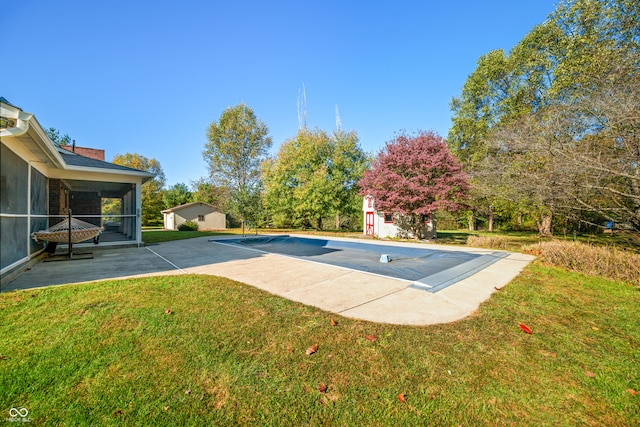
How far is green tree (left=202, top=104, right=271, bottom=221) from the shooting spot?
27.8m

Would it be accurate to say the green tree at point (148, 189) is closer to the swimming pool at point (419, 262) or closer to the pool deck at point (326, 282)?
the swimming pool at point (419, 262)

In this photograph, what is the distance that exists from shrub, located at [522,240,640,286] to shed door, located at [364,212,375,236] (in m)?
10.8

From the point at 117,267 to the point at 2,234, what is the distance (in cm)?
192

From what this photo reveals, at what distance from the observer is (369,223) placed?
59.3 ft

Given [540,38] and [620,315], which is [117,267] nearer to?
[620,315]

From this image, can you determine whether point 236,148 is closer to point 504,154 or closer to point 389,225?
point 389,225

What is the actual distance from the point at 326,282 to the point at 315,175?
1748 centimetres

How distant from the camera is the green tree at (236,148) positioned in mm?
27828

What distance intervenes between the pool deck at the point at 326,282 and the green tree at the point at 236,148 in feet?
70.5

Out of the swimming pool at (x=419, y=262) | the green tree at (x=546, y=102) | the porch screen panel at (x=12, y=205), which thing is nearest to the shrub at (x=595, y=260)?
the swimming pool at (x=419, y=262)

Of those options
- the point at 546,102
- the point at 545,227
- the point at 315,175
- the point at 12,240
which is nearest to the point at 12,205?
the point at 12,240

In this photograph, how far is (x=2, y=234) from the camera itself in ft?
14.2

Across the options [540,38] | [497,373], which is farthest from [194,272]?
[540,38]

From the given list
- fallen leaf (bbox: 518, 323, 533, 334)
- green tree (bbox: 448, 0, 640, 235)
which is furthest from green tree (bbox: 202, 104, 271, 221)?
fallen leaf (bbox: 518, 323, 533, 334)
